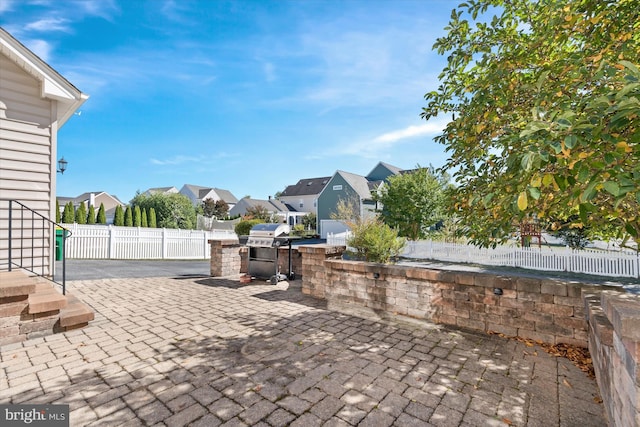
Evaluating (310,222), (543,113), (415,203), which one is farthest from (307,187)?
(543,113)

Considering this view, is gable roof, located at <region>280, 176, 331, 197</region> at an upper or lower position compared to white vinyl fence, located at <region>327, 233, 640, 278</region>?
upper

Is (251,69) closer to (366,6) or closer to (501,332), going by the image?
(366,6)

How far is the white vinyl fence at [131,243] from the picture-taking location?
41.3ft

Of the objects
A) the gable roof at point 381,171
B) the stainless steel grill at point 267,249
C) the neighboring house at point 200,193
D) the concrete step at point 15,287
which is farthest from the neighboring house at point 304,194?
the concrete step at point 15,287

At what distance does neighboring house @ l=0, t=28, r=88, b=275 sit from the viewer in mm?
5211

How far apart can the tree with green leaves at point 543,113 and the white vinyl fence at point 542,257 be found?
658 cm

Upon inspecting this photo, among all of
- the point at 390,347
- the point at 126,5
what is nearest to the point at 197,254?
the point at 126,5

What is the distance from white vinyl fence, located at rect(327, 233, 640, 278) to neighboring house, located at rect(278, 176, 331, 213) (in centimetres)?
2769

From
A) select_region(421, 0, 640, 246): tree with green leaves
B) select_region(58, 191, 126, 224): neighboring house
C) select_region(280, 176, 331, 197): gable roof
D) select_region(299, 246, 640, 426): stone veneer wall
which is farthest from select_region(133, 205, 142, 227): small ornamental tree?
select_region(421, 0, 640, 246): tree with green leaves

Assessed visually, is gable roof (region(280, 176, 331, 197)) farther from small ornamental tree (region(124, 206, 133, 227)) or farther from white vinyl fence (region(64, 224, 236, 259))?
white vinyl fence (region(64, 224, 236, 259))

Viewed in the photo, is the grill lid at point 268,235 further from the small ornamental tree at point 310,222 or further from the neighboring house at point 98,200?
the neighboring house at point 98,200

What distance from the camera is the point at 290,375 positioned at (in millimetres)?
2973

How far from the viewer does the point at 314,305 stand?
5703 millimetres

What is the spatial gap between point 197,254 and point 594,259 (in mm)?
18680
